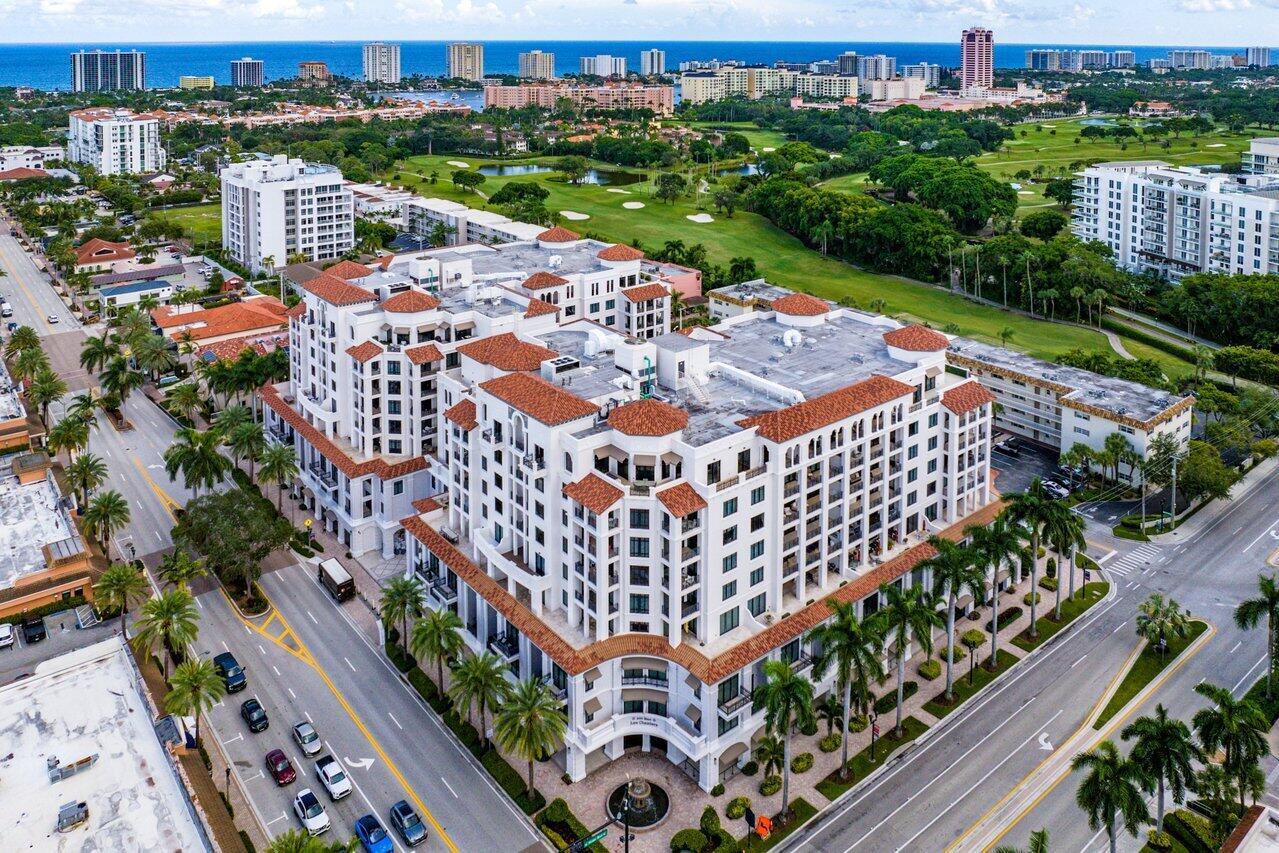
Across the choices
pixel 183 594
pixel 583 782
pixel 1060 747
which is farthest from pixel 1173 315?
pixel 183 594

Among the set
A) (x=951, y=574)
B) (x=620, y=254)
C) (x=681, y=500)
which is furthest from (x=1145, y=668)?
(x=620, y=254)

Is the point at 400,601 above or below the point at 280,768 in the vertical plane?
above

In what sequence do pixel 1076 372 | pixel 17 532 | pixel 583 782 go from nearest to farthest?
pixel 583 782 < pixel 17 532 < pixel 1076 372

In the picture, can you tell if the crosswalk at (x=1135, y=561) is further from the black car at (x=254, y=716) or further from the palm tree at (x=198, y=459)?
the palm tree at (x=198, y=459)

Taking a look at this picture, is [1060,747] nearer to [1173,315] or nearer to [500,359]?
[500,359]

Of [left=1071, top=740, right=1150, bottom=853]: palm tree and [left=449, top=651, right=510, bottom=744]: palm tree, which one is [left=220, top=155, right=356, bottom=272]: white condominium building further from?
[left=1071, top=740, right=1150, bottom=853]: palm tree

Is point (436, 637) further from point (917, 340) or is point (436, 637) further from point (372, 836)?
point (917, 340)
